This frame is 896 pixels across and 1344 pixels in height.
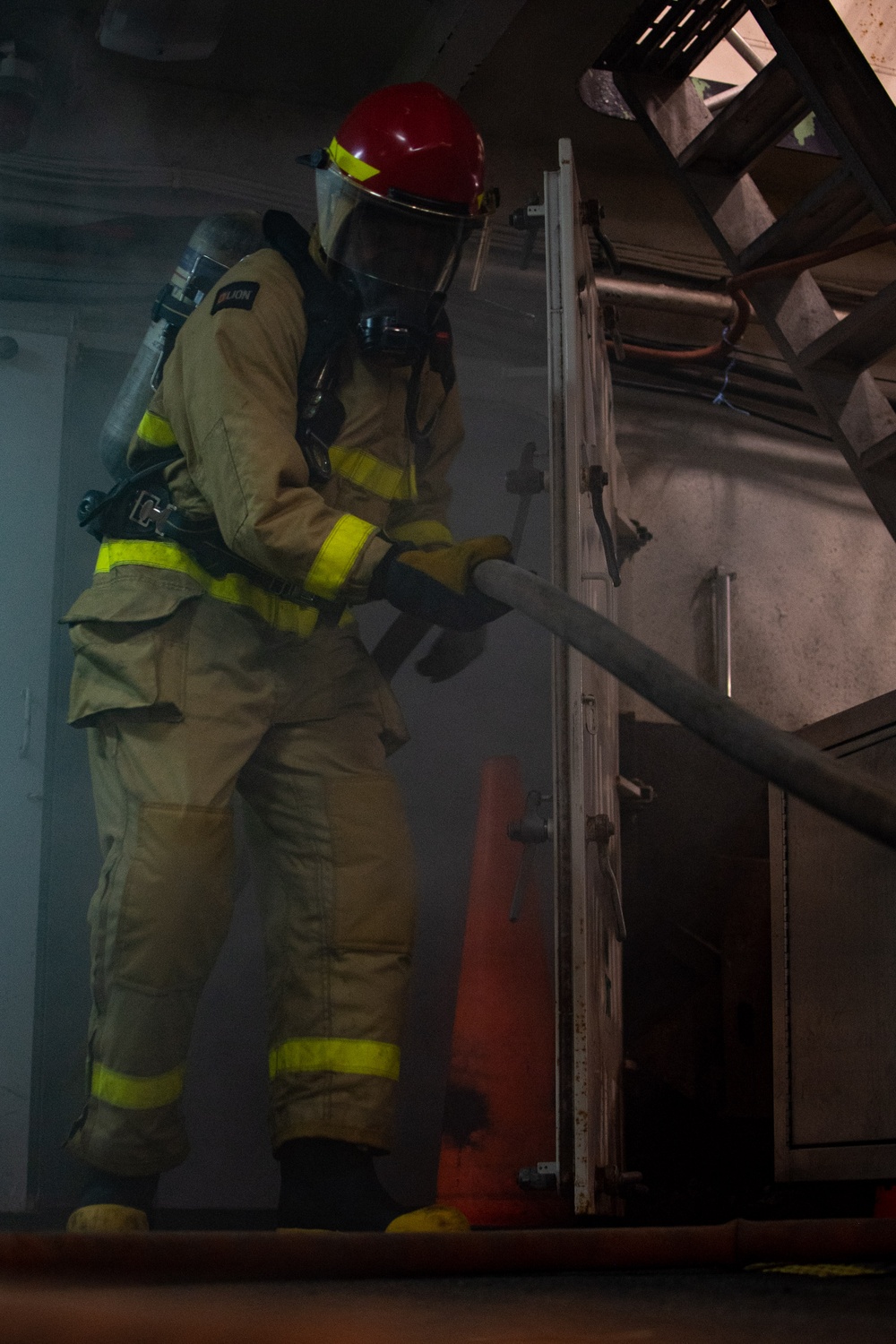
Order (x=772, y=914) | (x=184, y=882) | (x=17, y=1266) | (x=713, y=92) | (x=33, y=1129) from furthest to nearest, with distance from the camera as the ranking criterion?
(x=713, y=92), (x=33, y=1129), (x=772, y=914), (x=184, y=882), (x=17, y=1266)

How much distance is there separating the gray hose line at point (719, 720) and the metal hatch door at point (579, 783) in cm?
41

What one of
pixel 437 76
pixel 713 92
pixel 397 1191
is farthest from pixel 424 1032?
pixel 713 92

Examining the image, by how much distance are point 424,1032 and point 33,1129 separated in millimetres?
1027

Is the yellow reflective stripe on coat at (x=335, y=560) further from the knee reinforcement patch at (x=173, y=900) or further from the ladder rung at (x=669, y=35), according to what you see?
the ladder rung at (x=669, y=35)

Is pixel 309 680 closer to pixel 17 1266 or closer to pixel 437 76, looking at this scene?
pixel 17 1266

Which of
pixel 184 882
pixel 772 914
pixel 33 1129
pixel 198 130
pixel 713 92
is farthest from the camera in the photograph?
pixel 713 92

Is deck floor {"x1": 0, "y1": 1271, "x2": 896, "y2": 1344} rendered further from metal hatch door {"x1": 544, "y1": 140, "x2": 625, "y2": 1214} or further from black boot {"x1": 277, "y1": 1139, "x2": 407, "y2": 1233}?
black boot {"x1": 277, "y1": 1139, "x2": 407, "y2": 1233}

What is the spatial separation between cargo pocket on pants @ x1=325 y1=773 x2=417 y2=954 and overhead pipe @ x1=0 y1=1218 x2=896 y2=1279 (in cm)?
97

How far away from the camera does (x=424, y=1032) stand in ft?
11.7

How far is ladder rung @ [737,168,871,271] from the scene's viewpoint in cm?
304

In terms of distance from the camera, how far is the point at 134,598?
2.49 metres

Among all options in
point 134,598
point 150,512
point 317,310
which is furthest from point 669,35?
point 134,598

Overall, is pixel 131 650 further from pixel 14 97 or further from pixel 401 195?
pixel 14 97

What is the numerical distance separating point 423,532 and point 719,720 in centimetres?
138
